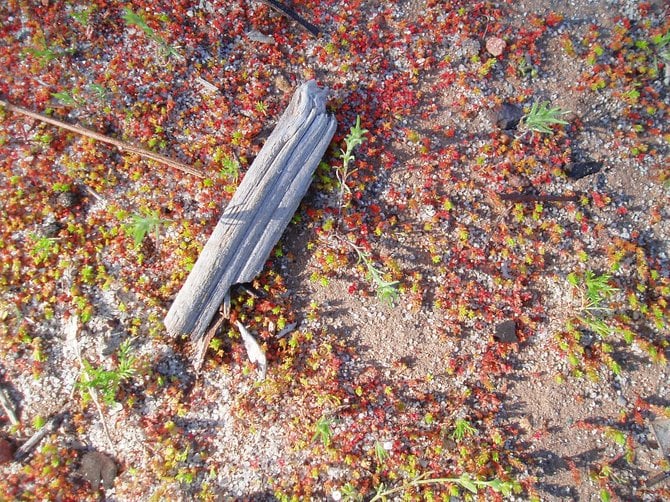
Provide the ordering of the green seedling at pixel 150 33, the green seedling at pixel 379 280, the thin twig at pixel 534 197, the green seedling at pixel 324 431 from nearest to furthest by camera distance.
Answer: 1. the green seedling at pixel 324 431
2. the green seedling at pixel 379 280
3. the green seedling at pixel 150 33
4. the thin twig at pixel 534 197

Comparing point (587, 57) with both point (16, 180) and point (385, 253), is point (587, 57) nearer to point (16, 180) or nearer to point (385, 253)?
point (385, 253)

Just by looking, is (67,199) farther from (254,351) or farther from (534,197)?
(534,197)

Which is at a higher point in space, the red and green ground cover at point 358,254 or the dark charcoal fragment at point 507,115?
the dark charcoal fragment at point 507,115

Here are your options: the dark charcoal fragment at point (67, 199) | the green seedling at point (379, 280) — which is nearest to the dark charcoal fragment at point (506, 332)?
the green seedling at point (379, 280)

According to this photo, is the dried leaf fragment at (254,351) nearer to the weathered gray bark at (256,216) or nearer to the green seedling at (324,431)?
the weathered gray bark at (256,216)

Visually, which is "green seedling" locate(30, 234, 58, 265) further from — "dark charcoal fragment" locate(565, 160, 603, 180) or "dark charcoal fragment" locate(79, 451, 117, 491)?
"dark charcoal fragment" locate(565, 160, 603, 180)

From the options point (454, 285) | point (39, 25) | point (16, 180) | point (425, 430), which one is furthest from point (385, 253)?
point (39, 25)

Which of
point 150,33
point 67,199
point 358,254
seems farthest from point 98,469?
point 150,33

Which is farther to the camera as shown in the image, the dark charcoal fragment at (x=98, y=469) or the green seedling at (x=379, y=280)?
the dark charcoal fragment at (x=98, y=469)
